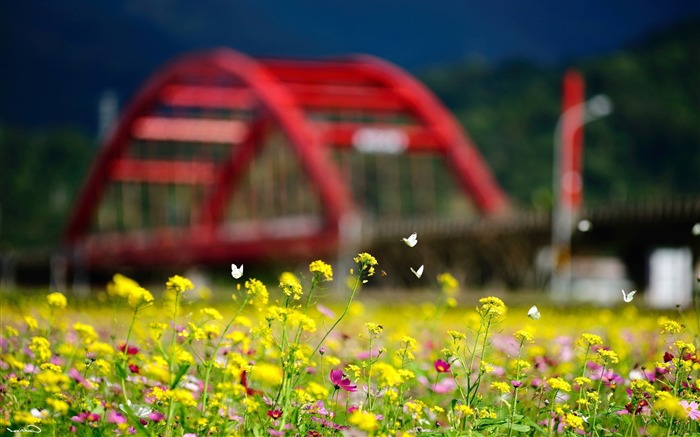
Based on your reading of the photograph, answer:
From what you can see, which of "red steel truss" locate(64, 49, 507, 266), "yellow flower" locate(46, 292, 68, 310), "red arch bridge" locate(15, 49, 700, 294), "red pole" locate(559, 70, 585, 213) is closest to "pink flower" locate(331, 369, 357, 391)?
"yellow flower" locate(46, 292, 68, 310)

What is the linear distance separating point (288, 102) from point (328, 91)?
218 inches

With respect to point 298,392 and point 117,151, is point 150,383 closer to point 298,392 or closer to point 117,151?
point 298,392

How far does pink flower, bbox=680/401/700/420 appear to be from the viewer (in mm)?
3520

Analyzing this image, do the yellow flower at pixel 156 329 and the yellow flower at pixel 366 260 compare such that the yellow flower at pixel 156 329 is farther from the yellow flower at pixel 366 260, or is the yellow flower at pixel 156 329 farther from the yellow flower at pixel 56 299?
the yellow flower at pixel 366 260

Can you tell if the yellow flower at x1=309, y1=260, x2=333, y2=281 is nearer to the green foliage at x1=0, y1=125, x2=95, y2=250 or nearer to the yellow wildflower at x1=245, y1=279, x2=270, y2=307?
the yellow wildflower at x1=245, y1=279, x2=270, y2=307

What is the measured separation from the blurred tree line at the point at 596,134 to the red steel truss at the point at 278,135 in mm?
27698

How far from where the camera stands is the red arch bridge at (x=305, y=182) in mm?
40062

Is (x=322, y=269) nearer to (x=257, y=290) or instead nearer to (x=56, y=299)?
(x=257, y=290)

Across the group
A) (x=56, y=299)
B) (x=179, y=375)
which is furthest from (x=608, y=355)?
(x=56, y=299)

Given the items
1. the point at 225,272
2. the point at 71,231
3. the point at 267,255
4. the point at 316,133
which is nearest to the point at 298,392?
the point at 316,133

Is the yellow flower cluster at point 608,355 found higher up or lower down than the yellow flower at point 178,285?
lower down

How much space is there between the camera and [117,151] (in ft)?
196

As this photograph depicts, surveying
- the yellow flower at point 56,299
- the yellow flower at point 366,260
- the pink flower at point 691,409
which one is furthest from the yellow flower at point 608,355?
the yellow flower at point 56,299

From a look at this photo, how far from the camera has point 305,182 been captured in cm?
5234
